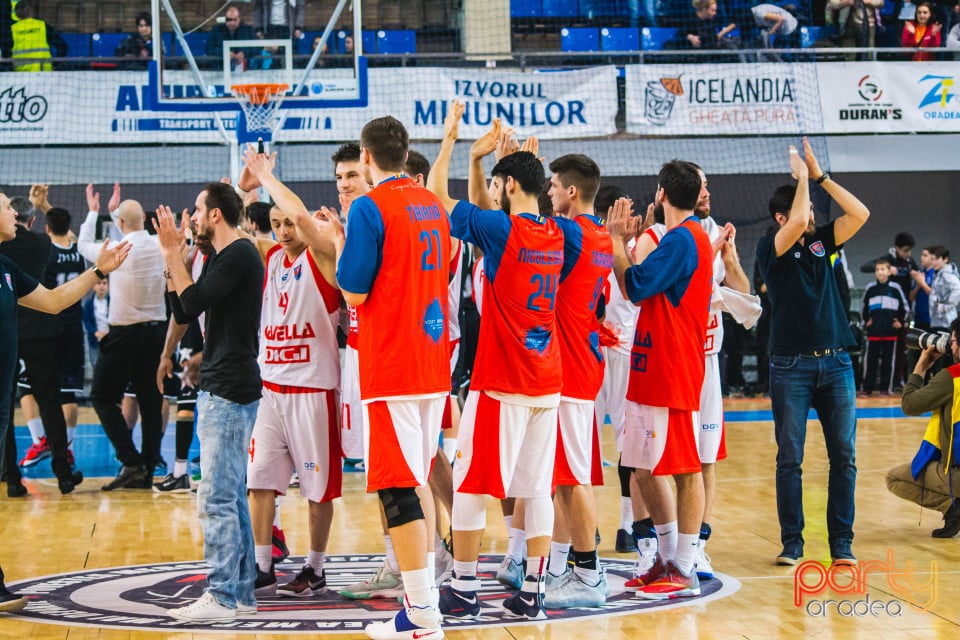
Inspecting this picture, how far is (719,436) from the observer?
6676 mm

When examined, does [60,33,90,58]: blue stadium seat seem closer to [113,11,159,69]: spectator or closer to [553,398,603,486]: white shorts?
[113,11,159,69]: spectator

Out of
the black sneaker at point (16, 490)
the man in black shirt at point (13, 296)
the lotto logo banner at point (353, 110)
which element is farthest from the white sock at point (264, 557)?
Result: the lotto logo banner at point (353, 110)

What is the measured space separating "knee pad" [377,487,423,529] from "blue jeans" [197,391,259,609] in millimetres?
882

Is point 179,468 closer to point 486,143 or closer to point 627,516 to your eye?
point 627,516

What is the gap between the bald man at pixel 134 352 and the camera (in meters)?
9.57

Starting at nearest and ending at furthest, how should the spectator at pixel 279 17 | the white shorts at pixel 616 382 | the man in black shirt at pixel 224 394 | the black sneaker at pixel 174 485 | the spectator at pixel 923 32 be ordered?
the man in black shirt at pixel 224 394
the white shorts at pixel 616 382
the black sneaker at pixel 174 485
the spectator at pixel 279 17
the spectator at pixel 923 32

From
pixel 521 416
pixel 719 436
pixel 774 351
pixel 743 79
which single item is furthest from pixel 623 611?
pixel 743 79

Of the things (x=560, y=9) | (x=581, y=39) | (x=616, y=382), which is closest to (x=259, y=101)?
(x=616, y=382)

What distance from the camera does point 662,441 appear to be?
583 centimetres

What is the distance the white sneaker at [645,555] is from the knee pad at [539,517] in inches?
40.9

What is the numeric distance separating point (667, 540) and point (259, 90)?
21.4 feet

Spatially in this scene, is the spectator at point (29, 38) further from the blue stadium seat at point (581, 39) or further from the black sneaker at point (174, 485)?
the black sneaker at point (174, 485)

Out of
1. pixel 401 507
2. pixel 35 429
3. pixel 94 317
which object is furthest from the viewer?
pixel 94 317

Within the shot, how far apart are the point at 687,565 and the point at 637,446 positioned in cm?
65
